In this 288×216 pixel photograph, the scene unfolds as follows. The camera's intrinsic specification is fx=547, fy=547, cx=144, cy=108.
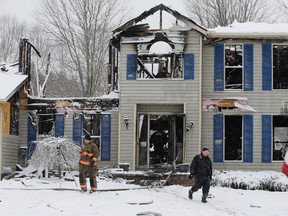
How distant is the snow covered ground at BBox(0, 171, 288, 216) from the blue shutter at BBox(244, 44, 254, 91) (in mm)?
4773

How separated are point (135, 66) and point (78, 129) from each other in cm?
383

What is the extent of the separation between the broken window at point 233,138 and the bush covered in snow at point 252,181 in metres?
1.44

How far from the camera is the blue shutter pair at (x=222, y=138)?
22.2m

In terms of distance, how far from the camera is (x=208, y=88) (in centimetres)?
2255

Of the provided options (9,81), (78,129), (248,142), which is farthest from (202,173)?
(9,81)

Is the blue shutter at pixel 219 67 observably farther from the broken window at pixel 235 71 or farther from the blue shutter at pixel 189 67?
the blue shutter at pixel 189 67

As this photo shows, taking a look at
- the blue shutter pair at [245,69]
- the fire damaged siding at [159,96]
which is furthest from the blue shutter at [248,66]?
the fire damaged siding at [159,96]

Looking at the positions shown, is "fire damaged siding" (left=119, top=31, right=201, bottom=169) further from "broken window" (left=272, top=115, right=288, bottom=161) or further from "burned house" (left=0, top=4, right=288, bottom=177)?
"broken window" (left=272, top=115, right=288, bottom=161)

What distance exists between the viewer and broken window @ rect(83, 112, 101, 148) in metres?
23.4

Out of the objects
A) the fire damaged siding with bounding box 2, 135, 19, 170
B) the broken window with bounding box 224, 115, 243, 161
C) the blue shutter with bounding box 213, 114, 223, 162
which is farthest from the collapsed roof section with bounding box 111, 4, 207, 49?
the fire damaged siding with bounding box 2, 135, 19, 170

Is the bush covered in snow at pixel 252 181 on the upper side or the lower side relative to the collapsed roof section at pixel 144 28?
lower

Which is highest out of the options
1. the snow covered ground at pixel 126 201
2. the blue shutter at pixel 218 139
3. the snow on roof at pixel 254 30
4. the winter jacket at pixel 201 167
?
the snow on roof at pixel 254 30

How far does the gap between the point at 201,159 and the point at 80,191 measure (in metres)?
3.75

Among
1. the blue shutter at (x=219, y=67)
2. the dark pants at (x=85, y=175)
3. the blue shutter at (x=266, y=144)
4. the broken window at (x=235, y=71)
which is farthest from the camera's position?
the broken window at (x=235, y=71)
